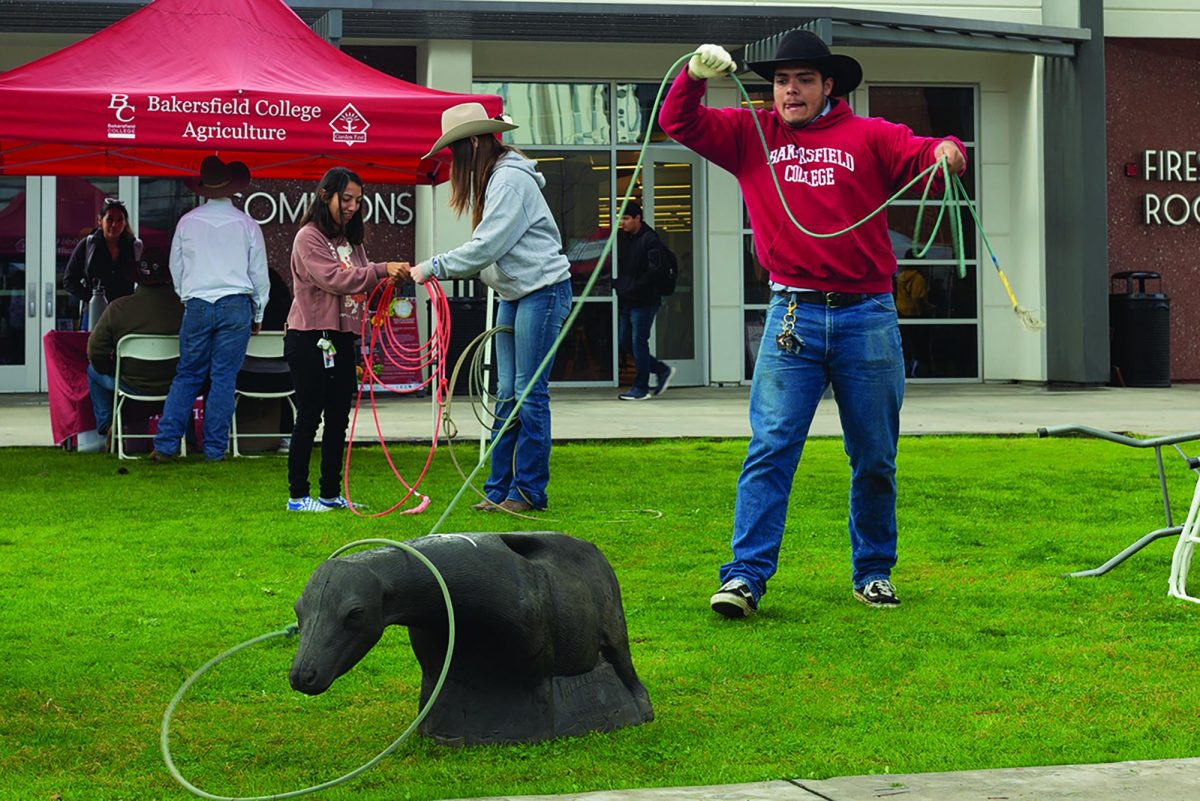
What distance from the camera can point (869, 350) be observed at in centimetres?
565

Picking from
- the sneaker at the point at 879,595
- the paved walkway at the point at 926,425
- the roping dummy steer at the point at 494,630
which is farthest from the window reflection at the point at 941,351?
the roping dummy steer at the point at 494,630

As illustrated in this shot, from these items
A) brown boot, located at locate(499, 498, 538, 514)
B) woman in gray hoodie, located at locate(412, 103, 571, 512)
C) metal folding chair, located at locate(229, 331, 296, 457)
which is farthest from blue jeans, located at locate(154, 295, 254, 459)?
brown boot, located at locate(499, 498, 538, 514)

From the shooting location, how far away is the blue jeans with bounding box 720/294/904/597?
564cm

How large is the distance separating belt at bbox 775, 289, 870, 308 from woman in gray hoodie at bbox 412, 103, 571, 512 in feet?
7.42

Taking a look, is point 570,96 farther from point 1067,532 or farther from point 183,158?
point 1067,532

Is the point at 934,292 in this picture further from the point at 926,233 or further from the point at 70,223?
the point at 70,223

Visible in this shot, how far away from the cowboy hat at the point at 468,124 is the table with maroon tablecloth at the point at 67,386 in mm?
4398

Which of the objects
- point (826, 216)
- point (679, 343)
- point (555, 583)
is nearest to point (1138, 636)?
point (826, 216)

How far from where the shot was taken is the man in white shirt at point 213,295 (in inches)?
411

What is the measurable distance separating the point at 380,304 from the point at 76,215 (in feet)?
35.8

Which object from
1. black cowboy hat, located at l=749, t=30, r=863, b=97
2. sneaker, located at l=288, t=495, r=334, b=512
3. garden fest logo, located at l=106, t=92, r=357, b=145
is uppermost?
garden fest logo, located at l=106, t=92, r=357, b=145

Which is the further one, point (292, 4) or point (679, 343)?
point (679, 343)

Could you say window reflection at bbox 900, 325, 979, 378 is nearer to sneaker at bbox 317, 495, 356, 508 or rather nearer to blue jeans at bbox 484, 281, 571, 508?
blue jeans at bbox 484, 281, 571, 508

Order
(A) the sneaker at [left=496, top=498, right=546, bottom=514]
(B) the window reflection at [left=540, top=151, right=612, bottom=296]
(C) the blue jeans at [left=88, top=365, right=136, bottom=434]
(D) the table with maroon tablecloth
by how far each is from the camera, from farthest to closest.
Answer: (B) the window reflection at [left=540, top=151, right=612, bottom=296] < (D) the table with maroon tablecloth < (C) the blue jeans at [left=88, top=365, right=136, bottom=434] < (A) the sneaker at [left=496, top=498, right=546, bottom=514]
